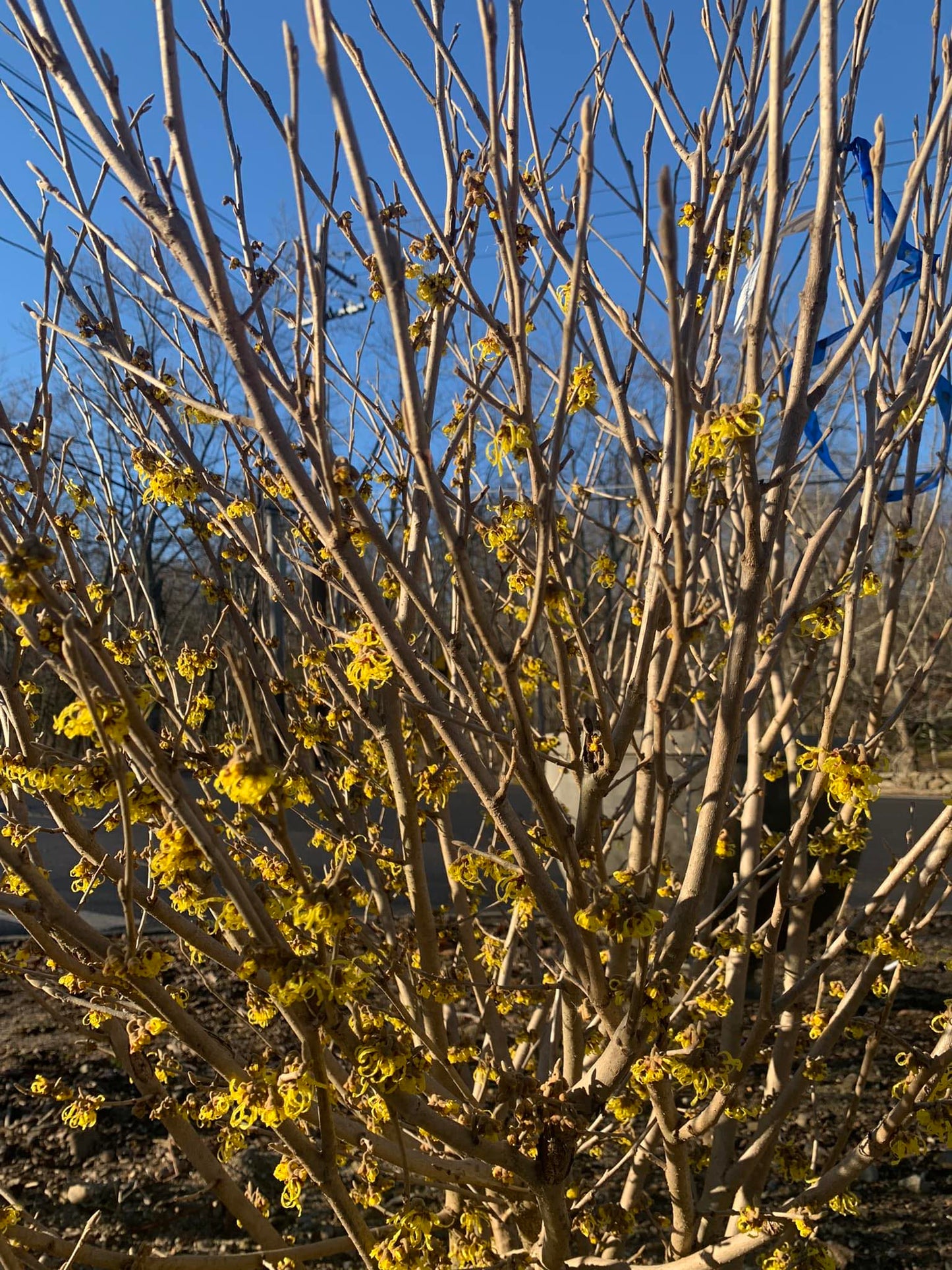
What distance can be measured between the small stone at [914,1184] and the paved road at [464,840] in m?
2.02

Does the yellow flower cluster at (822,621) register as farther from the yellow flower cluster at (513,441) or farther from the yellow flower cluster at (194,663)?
the yellow flower cluster at (194,663)

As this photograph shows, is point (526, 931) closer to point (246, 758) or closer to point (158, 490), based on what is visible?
point (158, 490)

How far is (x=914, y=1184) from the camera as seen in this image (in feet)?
14.3

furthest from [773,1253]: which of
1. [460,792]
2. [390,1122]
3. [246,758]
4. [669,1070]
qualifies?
[460,792]

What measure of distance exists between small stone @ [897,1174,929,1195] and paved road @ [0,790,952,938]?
2017 millimetres

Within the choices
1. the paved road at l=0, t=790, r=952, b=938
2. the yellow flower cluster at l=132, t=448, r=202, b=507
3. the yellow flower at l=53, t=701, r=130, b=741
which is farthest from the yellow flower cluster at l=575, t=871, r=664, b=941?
the paved road at l=0, t=790, r=952, b=938

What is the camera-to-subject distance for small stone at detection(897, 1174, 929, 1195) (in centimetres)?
433

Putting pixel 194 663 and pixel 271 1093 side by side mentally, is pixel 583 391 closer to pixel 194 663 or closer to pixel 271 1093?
pixel 194 663

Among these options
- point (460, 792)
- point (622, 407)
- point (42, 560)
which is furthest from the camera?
point (460, 792)

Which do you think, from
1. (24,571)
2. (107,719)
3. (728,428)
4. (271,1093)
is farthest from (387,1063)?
(728,428)

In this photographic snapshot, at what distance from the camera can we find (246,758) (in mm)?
1472

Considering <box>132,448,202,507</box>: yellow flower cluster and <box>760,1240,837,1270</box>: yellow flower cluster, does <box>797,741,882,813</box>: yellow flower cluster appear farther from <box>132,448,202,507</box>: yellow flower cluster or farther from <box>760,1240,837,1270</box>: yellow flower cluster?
<box>132,448,202,507</box>: yellow flower cluster

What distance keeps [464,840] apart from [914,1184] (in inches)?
227

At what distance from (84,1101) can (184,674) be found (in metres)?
1.27
